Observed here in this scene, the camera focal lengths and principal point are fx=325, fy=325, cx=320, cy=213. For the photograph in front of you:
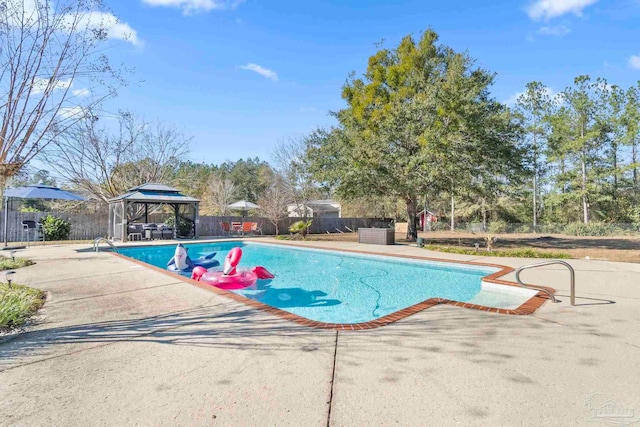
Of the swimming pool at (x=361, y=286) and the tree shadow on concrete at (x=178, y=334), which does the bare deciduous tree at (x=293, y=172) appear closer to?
the swimming pool at (x=361, y=286)

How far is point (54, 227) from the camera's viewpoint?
603 inches

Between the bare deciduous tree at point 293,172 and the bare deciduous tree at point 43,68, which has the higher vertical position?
the bare deciduous tree at point 293,172

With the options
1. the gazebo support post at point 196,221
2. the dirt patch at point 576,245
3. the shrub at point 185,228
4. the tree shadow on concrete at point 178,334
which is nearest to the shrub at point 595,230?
the dirt patch at point 576,245

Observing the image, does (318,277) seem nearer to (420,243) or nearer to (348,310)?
(348,310)

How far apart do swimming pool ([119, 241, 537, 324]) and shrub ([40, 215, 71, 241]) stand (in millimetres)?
5831

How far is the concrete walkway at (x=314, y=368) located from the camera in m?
1.95

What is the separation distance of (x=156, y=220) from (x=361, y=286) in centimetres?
1832

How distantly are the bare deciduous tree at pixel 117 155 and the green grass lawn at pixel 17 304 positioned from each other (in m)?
15.1

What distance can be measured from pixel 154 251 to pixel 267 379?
12.5 m

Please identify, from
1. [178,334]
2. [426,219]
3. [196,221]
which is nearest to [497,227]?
[426,219]

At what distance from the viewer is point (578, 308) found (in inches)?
168

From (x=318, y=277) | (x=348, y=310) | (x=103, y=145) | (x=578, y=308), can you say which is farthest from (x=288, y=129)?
(x=578, y=308)

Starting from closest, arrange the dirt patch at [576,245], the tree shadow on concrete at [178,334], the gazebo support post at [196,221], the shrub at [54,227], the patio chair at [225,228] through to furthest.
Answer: the tree shadow on concrete at [178,334], the dirt patch at [576,245], the shrub at [54,227], the gazebo support post at [196,221], the patio chair at [225,228]

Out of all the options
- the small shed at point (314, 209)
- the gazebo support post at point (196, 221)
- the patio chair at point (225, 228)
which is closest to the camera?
the gazebo support post at point (196, 221)
